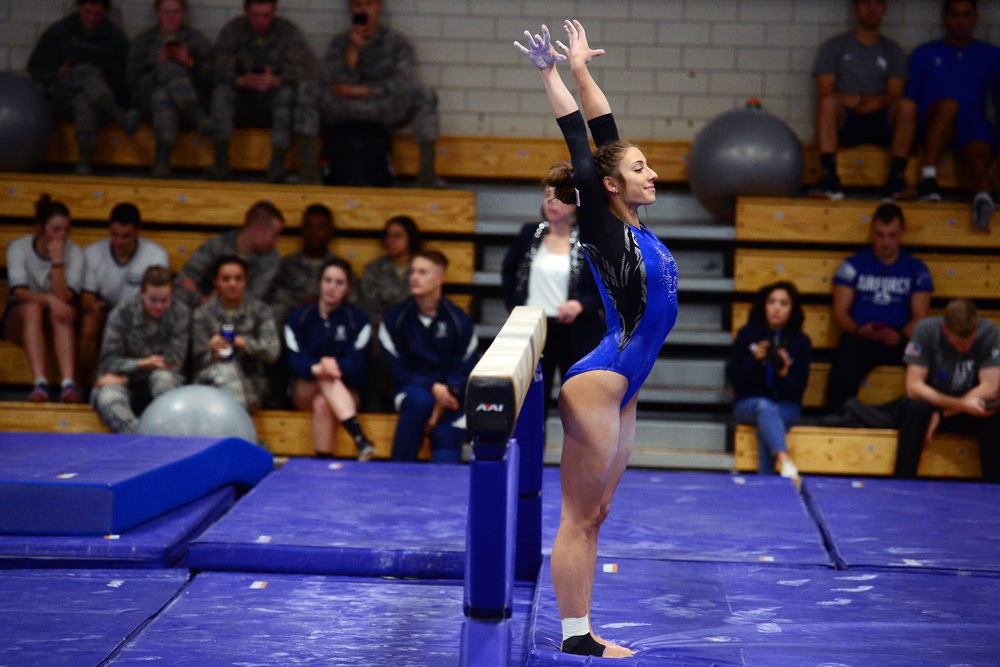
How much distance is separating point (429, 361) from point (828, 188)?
3.29 meters

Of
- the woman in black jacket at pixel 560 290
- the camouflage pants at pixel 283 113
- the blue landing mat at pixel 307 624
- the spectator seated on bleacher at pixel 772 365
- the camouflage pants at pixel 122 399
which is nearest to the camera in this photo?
the blue landing mat at pixel 307 624

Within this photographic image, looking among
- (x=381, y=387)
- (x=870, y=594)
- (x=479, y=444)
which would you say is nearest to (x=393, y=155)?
(x=381, y=387)

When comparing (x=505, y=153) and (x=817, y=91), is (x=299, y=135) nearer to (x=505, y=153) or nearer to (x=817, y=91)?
(x=505, y=153)

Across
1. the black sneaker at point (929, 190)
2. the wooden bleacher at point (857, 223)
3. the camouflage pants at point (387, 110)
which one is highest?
the camouflage pants at point (387, 110)

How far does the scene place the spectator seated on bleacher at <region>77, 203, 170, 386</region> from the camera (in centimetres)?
680

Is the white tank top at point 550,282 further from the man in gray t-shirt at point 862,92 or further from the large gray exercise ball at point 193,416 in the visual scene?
the man in gray t-shirt at point 862,92

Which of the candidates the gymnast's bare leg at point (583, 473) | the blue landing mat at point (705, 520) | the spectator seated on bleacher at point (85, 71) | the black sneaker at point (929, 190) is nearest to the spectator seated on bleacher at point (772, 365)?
the blue landing mat at point (705, 520)

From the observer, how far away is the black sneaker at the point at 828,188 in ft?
25.1

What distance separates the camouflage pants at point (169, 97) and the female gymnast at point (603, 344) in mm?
5330

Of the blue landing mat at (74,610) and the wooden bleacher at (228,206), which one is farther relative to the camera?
the wooden bleacher at (228,206)

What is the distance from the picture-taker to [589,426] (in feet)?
9.46

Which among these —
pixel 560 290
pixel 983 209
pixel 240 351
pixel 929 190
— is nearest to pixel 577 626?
pixel 560 290

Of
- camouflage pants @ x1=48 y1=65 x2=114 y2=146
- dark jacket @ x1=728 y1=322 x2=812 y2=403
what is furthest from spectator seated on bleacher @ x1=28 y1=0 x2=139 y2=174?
dark jacket @ x1=728 y1=322 x2=812 y2=403

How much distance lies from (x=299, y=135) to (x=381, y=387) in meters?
2.04
